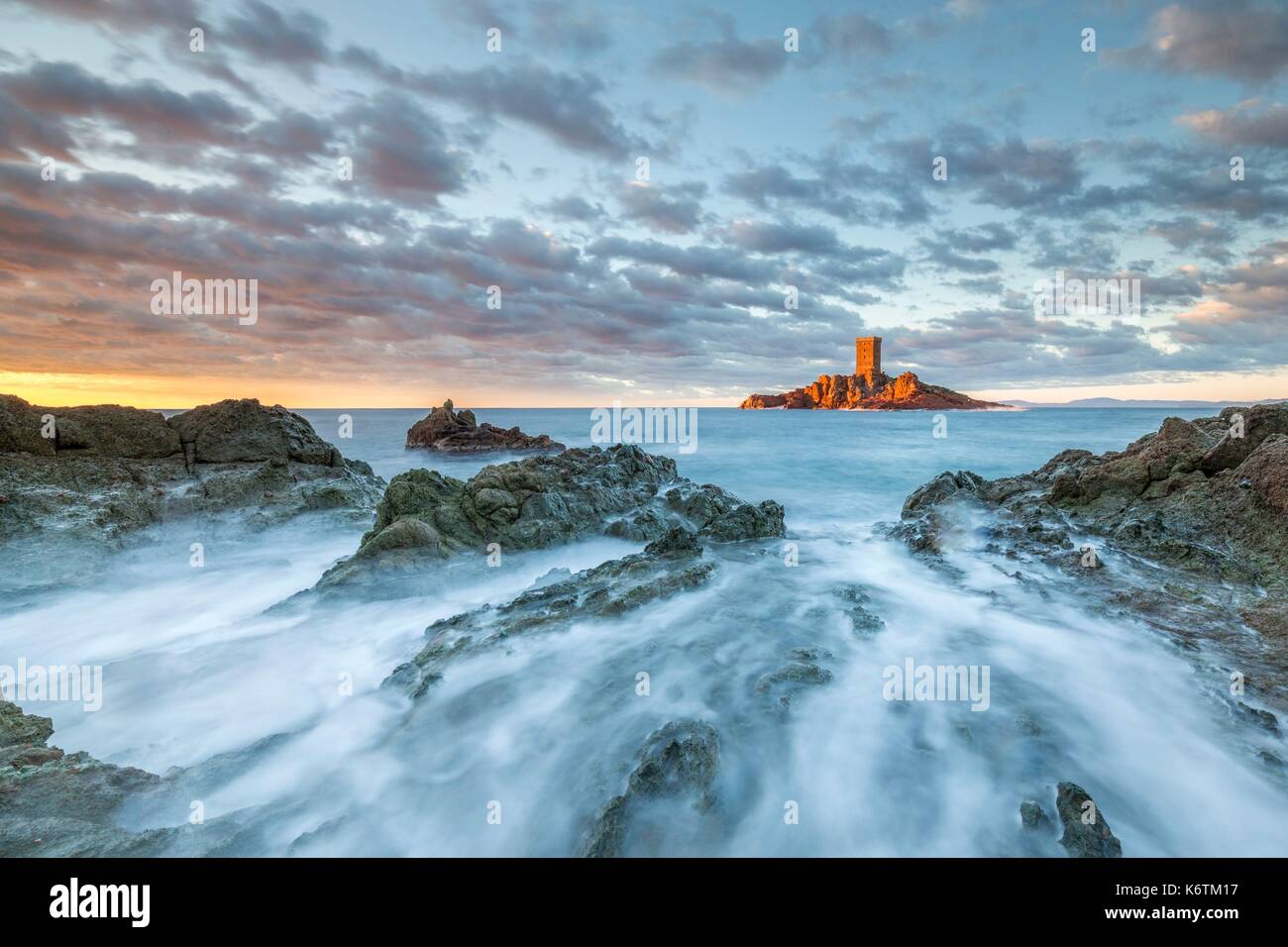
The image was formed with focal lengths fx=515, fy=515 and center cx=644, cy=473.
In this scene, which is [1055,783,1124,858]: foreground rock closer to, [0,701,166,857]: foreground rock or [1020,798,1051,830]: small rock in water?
[1020,798,1051,830]: small rock in water

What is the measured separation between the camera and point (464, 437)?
30.3 m

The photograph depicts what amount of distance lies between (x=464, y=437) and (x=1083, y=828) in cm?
3057

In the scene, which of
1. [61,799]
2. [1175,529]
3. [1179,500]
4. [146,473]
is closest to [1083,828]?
[61,799]

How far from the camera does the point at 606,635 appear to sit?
5.84 metres

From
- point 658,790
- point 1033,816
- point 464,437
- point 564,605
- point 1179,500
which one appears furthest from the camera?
point 464,437

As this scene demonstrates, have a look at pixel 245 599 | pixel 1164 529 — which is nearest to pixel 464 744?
pixel 245 599

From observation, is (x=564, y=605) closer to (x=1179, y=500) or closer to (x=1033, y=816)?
(x=1033, y=816)

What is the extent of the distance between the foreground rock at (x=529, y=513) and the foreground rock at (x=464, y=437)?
19.0 metres

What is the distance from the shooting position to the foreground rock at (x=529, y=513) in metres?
7.83

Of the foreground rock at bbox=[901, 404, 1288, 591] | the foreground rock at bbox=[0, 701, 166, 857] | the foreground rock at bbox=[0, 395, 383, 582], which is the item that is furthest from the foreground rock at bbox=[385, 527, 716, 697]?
the foreground rock at bbox=[0, 395, 383, 582]
